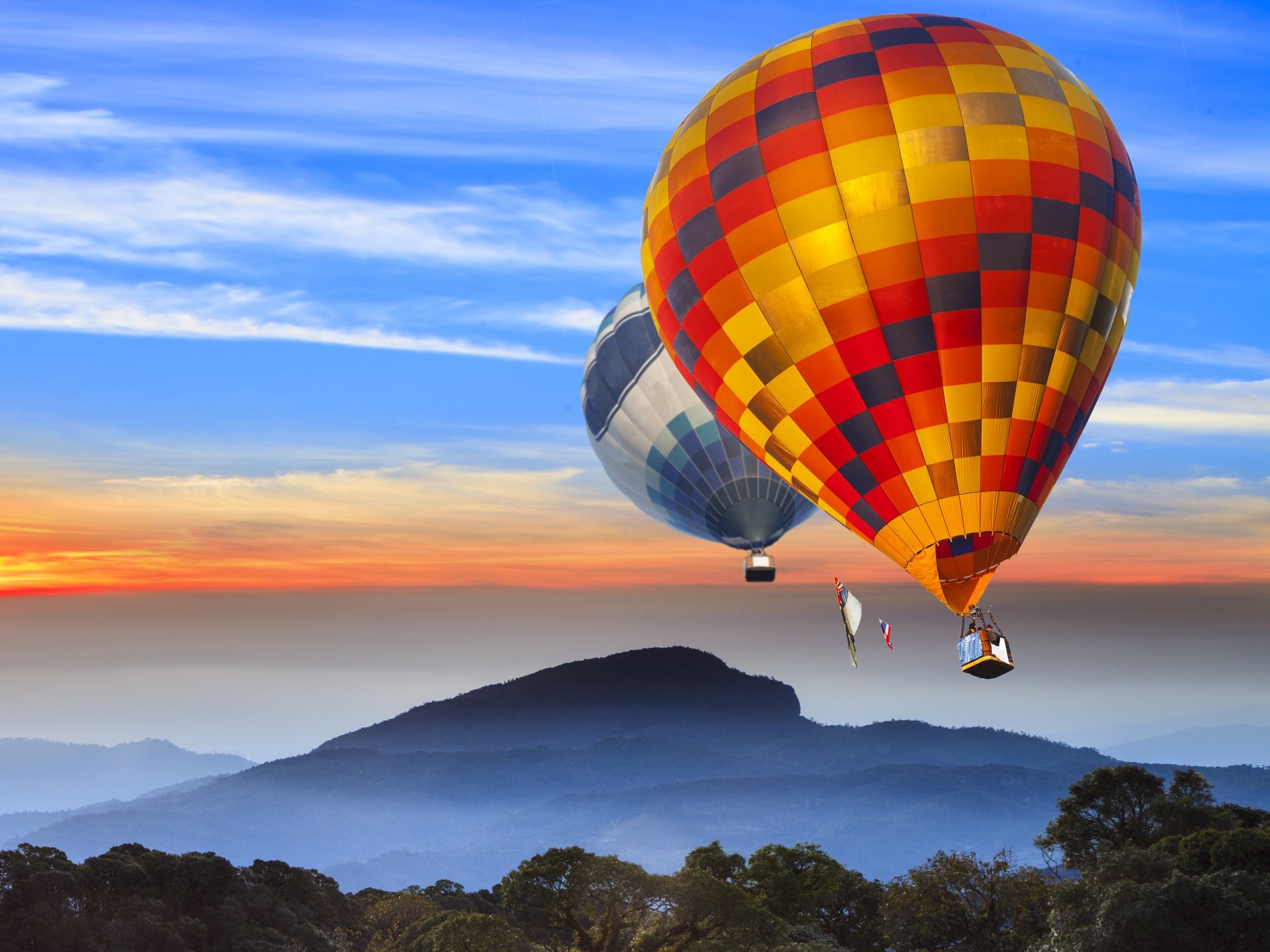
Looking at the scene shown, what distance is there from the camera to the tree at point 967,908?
4400cm

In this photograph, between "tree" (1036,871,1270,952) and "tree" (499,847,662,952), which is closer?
"tree" (1036,871,1270,952)

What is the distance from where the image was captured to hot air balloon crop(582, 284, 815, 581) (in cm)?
4122

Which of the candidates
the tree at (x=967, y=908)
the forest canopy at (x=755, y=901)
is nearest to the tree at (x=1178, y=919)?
the forest canopy at (x=755, y=901)

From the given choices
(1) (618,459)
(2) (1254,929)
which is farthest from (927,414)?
(1) (618,459)

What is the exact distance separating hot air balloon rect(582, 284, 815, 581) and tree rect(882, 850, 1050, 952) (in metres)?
14.9

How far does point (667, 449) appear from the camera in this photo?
43906 millimetres

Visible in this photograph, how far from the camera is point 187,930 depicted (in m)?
50.8

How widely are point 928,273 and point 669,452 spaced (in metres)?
22.1

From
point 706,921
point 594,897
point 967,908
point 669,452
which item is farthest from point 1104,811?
point 669,452

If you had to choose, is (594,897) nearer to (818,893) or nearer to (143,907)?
(818,893)

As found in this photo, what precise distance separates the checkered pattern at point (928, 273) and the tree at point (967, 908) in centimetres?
2558

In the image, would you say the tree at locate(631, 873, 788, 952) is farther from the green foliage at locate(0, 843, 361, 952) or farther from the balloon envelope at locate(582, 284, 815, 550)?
the green foliage at locate(0, 843, 361, 952)

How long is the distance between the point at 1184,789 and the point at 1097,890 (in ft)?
85.2

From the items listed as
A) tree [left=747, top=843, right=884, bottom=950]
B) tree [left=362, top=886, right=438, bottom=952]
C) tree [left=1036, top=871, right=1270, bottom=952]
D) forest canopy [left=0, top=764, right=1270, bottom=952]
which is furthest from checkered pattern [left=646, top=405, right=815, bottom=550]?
tree [left=362, top=886, right=438, bottom=952]
